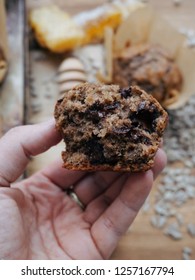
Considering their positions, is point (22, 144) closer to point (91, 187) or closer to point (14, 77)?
point (91, 187)

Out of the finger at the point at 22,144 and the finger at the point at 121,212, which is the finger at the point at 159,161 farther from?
the finger at the point at 22,144

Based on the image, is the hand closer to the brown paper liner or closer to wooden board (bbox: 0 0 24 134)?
wooden board (bbox: 0 0 24 134)

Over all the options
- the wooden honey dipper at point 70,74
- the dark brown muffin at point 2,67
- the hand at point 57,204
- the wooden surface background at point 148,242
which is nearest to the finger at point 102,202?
the hand at point 57,204

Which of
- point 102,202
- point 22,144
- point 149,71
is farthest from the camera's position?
point 149,71

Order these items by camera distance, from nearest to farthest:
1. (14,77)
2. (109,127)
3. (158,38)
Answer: (109,127), (14,77), (158,38)

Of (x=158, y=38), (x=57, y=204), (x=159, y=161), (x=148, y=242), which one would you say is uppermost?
(x=158, y=38)

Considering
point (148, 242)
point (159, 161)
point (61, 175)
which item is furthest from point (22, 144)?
point (148, 242)
